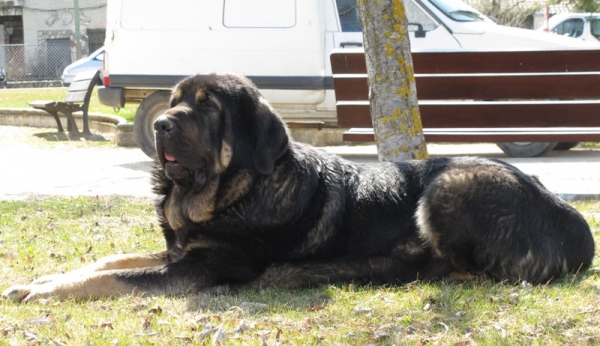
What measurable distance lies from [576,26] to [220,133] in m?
27.9

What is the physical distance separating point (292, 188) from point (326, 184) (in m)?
0.22

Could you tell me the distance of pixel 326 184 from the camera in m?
5.32

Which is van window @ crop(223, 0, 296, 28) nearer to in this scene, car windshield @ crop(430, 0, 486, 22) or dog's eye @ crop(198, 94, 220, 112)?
car windshield @ crop(430, 0, 486, 22)

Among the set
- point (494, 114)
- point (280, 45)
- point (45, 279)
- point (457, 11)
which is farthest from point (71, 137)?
point (45, 279)

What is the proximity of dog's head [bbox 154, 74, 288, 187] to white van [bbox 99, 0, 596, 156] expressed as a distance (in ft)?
23.0

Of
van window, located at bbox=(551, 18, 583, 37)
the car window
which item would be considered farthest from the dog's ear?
the car window

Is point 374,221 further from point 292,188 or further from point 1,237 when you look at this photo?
point 1,237

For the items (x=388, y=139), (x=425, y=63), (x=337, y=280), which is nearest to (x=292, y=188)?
(x=337, y=280)

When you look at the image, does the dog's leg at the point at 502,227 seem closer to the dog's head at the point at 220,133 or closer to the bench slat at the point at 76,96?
the dog's head at the point at 220,133

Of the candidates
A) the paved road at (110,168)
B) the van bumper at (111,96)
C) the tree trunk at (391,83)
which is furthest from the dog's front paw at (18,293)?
the van bumper at (111,96)

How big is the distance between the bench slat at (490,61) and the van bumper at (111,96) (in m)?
3.64

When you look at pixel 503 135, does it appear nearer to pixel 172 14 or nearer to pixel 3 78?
pixel 172 14

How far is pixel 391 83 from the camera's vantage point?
23.6 ft

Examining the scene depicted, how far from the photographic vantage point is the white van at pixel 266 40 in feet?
39.8
